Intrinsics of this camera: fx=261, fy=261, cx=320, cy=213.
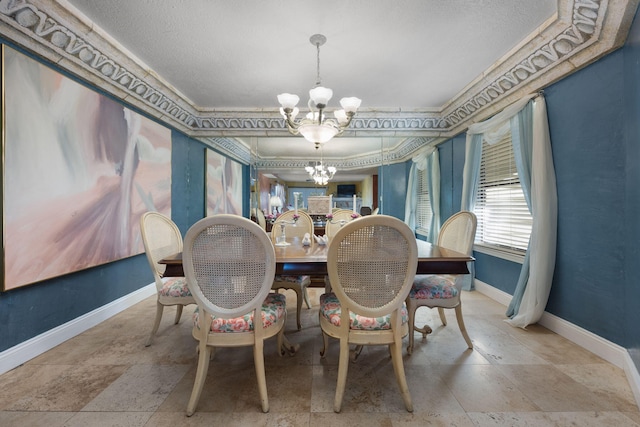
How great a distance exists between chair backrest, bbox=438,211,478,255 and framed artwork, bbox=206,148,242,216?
3.35 metres

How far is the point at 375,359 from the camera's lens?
1.78m

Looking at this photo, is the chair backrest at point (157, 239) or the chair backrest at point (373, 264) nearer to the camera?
the chair backrest at point (373, 264)

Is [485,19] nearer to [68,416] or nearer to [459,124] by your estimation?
[459,124]

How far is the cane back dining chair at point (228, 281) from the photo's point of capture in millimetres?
1195

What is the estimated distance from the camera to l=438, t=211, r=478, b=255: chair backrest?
1871 millimetres

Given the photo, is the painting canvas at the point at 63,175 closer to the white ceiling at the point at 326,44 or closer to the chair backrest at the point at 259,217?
the white ceiling at the point at 326,44

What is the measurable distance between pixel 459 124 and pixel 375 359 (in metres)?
3.02

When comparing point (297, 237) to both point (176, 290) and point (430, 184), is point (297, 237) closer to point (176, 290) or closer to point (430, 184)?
point (176, 290)

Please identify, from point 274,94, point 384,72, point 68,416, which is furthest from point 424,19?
point 68,416

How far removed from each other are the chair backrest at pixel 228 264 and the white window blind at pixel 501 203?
2548 mm

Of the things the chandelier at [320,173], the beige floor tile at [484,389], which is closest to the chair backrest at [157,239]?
the beige floor tile at [484,389]

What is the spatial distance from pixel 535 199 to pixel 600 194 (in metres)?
0.40

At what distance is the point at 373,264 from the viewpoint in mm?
1255

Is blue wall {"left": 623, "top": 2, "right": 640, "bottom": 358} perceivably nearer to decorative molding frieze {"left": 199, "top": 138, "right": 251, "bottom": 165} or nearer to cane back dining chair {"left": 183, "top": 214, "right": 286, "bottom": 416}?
cane back dining chair {"left": 183, "top": 214, "right": 286, "bottom": 416}
